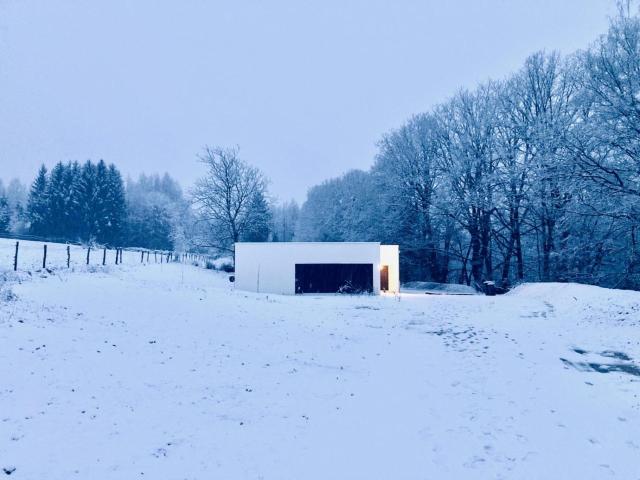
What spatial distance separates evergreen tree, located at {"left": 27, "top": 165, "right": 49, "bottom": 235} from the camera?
5619 centimetres

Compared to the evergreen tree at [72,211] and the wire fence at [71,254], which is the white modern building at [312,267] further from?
the evergreen tree at [72,211]

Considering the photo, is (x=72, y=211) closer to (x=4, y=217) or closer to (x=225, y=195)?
(x=4, y=217)

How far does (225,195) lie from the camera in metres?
42.5

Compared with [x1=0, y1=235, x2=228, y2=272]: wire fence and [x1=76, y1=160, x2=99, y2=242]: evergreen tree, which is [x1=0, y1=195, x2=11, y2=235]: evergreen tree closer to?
[x1=76, y1=160, x2=99, y2=242]: evergreen tree

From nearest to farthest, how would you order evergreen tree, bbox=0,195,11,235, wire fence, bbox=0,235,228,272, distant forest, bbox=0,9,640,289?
distant forest, bbox=0,9,640,289
wire fence, bbox=0,235,228,272
evergreen tree, bbox=0,195,11,235

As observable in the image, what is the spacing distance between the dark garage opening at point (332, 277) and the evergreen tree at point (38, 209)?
46669 millimetres

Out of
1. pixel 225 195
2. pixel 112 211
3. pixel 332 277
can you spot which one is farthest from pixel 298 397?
pixel 112 211

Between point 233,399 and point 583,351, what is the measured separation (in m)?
9.64

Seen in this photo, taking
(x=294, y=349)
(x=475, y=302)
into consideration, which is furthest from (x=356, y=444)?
(x=475, y=302)

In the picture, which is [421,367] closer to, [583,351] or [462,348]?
[462,348]

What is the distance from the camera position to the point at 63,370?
745 centimetres

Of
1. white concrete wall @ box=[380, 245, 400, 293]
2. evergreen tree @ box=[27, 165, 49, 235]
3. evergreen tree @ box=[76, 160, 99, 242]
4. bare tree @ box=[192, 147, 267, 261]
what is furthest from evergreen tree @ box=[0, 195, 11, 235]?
white concrete wall @ box=[380, 245, 400, 293]

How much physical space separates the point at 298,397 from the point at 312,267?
65.8ft

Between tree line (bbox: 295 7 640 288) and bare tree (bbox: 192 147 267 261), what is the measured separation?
1095cm
